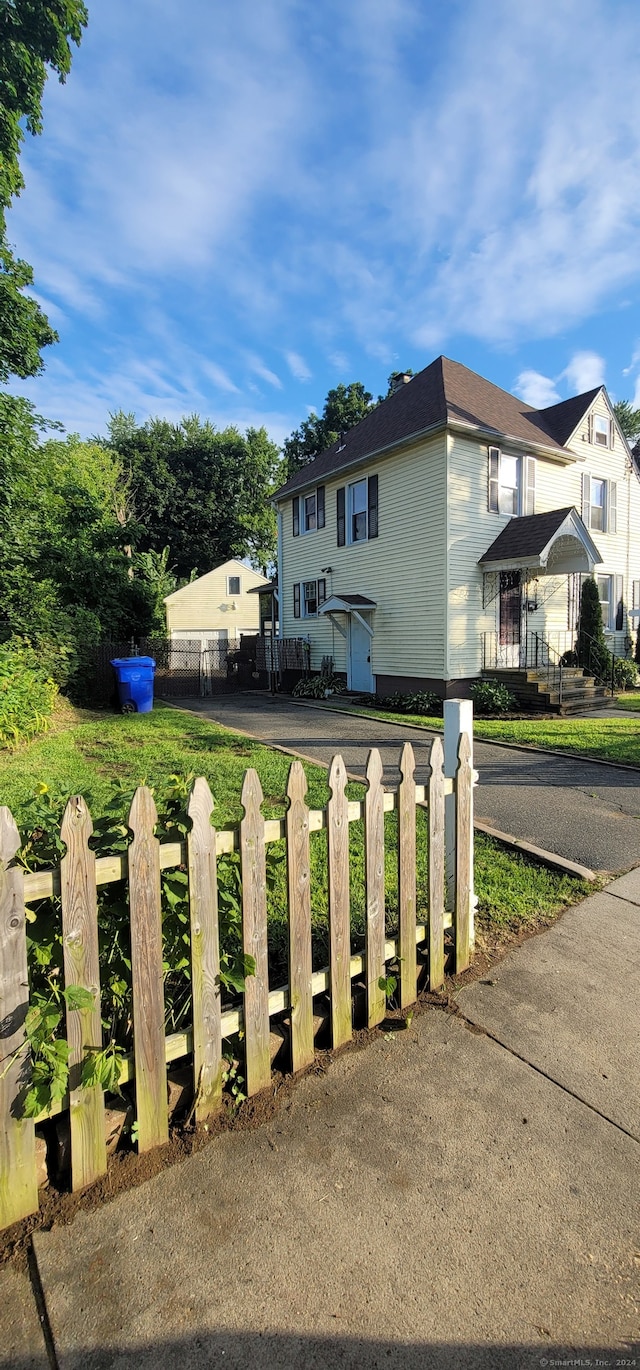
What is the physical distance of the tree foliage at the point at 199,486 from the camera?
1592 inches

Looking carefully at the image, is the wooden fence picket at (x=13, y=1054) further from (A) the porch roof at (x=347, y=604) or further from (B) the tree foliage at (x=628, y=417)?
(B) the tree foliage at (x=628, y=417)

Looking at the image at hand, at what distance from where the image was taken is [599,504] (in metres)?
17.5

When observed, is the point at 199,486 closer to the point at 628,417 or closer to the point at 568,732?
the point at 628,417

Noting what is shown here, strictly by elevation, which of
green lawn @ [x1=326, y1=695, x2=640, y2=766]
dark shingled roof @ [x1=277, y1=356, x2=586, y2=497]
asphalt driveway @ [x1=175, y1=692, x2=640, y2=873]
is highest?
dark shingled roof @ [x1=277, y1=356, x2=586, y2=497]

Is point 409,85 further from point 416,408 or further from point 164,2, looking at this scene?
point 416,408

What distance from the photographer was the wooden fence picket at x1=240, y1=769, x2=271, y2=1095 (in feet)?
6.51

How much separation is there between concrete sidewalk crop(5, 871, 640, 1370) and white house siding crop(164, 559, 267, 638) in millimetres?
29377

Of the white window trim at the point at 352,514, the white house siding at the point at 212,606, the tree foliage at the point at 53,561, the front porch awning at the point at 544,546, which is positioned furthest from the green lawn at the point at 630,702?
the white house siding at the point at 212,606

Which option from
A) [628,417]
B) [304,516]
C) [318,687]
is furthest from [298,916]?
[628,417]

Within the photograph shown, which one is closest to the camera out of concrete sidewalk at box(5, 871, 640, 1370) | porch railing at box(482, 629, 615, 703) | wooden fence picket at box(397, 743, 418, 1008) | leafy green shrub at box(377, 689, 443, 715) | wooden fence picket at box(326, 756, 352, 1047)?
Answer: concrete sidewalk at box(5, 871, 640, 1370)

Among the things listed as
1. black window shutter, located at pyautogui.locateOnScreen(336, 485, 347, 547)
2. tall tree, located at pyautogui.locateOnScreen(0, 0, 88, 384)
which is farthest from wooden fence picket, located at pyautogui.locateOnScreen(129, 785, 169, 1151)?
black window shutter, located at pyautogui.locateOnScreen(336, 485, 347, 547)

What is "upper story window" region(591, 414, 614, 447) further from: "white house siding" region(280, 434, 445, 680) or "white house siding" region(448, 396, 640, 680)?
"white house siding" region(280, 434, 445, 680)

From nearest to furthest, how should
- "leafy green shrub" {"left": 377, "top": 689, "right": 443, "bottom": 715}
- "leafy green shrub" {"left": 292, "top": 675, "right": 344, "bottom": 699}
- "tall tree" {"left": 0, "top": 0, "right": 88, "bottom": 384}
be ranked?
"tall tree" {"left": 0, "top": 0, "right": 88, "bottom": 384}
"leafy green shrub" {"left": 377, "top": 689, "right": 443, "bottom": 715}
"leafy green shrub" {"left": 292, "top": 675, "right": 344, "bottom": 699}

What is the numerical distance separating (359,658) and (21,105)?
15.3 meters
